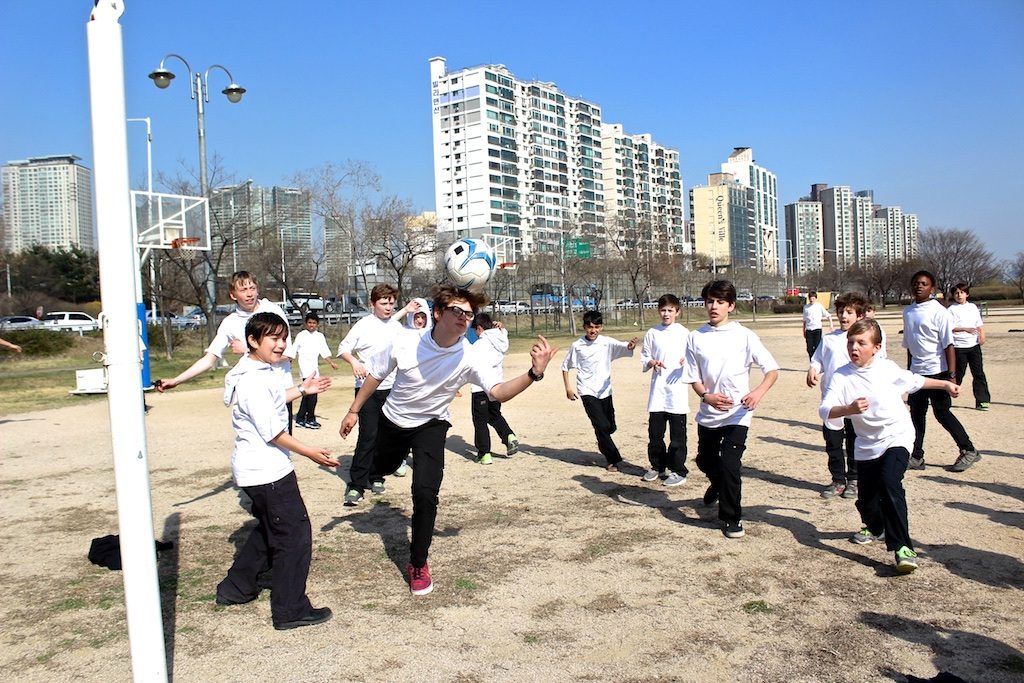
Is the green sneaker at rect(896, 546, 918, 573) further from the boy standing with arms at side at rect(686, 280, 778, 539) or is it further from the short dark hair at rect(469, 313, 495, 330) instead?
the short dark hair at rect(469, 313, 495, 330)

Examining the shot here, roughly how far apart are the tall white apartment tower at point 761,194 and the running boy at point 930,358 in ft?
478

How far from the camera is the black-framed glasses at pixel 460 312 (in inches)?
186

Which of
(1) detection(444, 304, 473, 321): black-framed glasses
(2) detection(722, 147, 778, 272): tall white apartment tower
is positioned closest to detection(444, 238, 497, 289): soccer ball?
(1) detection(444, 304, 473, 321): black-framed glasses

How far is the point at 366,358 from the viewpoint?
7129 mm

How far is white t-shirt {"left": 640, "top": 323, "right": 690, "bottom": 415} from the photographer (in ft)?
24.8

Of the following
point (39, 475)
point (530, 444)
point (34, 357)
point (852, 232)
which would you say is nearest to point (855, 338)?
point (530, 444)

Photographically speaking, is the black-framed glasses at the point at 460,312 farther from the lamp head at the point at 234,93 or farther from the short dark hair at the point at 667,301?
the lamp head at the point at 234,93

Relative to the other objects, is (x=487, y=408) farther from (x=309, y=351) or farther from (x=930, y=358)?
(x=930, y=358)

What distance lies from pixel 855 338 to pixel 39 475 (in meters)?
8.61

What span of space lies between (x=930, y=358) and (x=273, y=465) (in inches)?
265

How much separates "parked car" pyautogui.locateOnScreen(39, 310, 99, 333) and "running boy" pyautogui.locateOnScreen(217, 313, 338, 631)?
40.1 m

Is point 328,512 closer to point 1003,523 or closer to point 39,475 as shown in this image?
point 39,475

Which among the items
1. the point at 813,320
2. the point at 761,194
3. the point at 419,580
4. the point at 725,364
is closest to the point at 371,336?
the point at 419,580

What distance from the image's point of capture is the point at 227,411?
1425 cm
